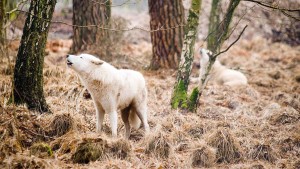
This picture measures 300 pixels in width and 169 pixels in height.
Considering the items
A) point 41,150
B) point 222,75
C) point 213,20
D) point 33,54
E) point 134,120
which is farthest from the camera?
point 213,20

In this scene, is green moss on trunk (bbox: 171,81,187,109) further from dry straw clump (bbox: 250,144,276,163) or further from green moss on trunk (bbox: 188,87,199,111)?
dry straw clump (bbox: 250,144,276,163)

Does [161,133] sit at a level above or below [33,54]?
below

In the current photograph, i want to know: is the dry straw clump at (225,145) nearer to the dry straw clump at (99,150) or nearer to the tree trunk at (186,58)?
the dry straw clump at (99,150)

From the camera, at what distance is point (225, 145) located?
5938 mm

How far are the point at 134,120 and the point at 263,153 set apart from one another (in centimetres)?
229

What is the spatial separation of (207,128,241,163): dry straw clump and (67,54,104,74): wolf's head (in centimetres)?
214

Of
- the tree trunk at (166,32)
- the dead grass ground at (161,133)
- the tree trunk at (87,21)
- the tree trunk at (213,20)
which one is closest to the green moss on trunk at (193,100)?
the dead grass ground at (161,133)

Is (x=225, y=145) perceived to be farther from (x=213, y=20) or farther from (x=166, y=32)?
(x=213, y=20)

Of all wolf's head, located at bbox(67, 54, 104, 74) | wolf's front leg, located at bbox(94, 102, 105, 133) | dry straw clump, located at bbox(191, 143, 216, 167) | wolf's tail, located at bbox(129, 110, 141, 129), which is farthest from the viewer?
wolf's tail, located at bbox(129, 110, 141, 129)

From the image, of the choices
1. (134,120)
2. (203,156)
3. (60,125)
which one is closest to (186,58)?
(134,120)

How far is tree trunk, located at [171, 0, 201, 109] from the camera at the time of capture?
768 cm

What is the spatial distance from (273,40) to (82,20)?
43.9ft

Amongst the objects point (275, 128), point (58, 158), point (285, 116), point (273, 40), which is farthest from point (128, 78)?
point (273, 40)

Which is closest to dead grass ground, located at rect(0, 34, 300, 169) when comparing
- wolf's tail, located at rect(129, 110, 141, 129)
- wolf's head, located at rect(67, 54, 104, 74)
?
wolf's tail, located at rect(129, 110, 141, 129)
